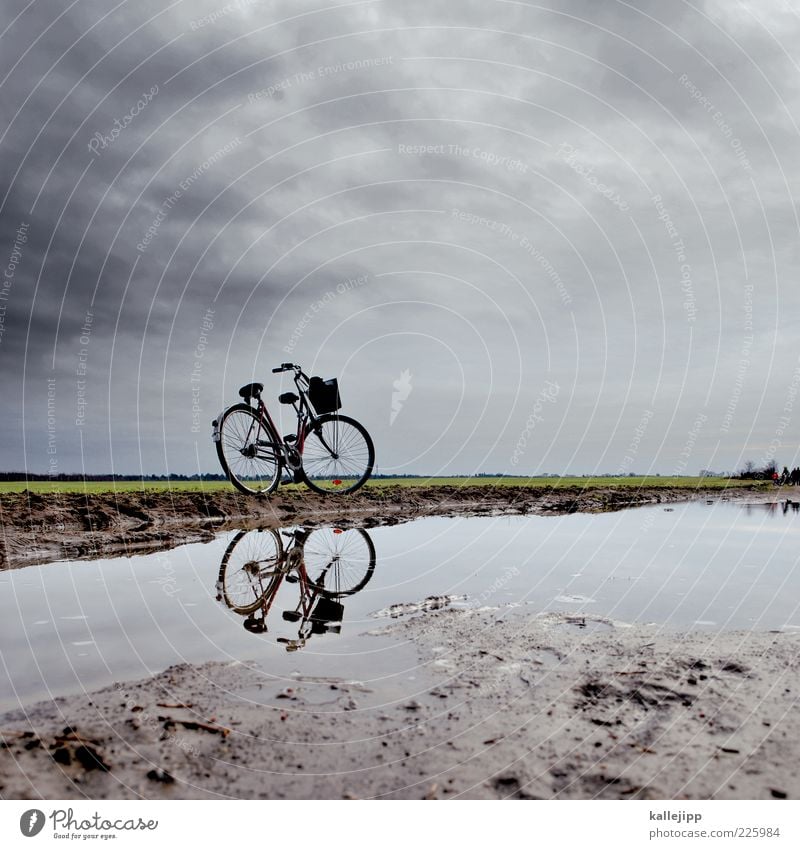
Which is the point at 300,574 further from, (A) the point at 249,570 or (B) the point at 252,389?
(B) the point at 252,389

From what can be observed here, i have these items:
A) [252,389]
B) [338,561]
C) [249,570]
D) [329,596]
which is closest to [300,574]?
[249,570]

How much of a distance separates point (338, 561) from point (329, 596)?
325 centimetres

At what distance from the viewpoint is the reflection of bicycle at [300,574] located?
7950 millimetres

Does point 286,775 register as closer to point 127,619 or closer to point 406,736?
point 406,736

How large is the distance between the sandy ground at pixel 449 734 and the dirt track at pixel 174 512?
9716mm

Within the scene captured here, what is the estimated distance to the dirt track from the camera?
47.9 ft

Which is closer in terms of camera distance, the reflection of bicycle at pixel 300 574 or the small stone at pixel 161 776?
the small stone at pixel 161 776

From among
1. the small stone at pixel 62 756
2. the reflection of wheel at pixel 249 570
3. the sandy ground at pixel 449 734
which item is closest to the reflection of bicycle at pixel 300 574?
the reflection of wheel at pixel 249 570

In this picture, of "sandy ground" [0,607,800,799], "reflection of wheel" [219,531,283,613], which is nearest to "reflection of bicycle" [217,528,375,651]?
"reflection of wheel" [219,531,283,613]

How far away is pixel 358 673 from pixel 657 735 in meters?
2.69

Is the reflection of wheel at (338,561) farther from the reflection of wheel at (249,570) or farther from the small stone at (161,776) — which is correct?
the small stone at (161,776)

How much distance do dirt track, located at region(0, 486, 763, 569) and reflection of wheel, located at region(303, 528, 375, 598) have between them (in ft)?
11.6

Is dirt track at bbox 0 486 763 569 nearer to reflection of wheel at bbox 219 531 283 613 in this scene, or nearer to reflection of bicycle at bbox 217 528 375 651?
reflection of wheel at bbox 219 531 283 613
